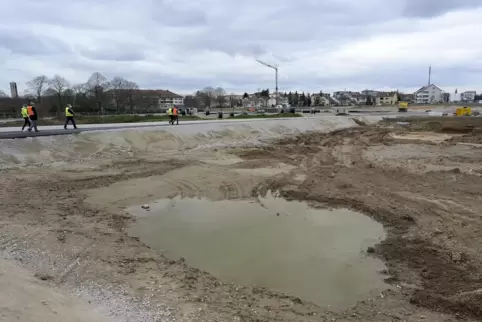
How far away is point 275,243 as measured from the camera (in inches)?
293

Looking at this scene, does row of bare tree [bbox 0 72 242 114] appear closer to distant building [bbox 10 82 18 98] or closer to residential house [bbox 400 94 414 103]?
distant building [bbox 10 82 18 98]

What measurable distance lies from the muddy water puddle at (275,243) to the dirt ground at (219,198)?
0.37 m

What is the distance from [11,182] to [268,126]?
21.0m

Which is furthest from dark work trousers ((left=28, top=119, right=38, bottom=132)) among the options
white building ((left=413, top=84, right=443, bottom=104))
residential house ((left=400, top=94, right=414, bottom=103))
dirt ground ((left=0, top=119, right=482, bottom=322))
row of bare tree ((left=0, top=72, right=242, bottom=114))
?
residential house ((left=400, top=94, right=414, bottom=103))

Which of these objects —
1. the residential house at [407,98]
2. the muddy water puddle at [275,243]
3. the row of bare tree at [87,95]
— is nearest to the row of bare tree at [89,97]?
the row of bare tree at [87,95]

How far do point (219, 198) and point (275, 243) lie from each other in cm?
382

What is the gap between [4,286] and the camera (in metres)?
4.46

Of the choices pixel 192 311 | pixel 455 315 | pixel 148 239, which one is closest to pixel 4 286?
pixel 192 311

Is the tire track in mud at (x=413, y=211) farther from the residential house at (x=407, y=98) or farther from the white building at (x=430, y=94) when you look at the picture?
the residential house at (x=407, y=98)

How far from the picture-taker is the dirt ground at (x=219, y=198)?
188 inches

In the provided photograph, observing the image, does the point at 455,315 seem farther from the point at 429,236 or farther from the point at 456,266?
the point at 429,236

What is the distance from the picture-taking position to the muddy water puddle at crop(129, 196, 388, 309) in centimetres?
575

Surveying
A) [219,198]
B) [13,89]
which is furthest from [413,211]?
[13,89]

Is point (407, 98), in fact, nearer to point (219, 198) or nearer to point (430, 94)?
point (430, 94)
